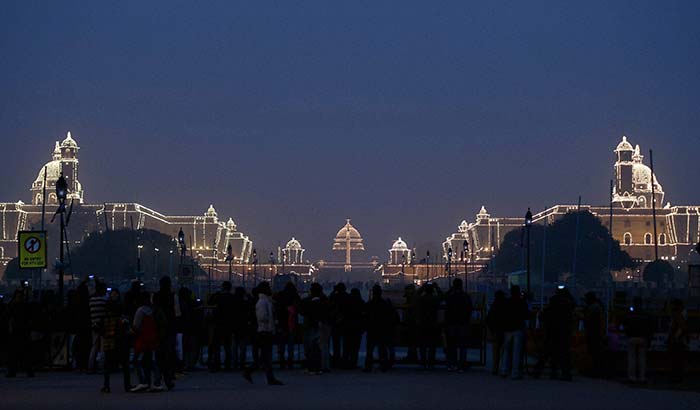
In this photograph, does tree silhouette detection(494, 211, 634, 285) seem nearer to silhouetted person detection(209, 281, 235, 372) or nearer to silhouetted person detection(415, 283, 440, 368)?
silhouetted person detection(415, 283, 440, 368)

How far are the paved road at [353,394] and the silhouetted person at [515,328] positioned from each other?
1.43 ft

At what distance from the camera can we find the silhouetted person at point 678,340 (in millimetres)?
28078

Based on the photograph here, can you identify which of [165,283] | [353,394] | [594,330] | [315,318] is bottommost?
[353,394]

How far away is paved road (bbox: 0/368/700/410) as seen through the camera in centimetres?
2241

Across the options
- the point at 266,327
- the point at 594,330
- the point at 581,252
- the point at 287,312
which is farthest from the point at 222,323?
the point at 581,252

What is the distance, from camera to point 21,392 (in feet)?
82.4

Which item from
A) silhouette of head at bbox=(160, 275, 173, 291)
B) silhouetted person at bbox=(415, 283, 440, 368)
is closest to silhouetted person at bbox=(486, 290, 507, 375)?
silhouetted person at bbox=(415, 283, 440, 368)

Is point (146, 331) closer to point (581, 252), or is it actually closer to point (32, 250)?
point (32, 250)

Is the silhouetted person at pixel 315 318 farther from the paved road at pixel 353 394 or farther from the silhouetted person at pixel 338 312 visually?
the paved road at pixel 353 394

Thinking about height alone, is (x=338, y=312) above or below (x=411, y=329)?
above

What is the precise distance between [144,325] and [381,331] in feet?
25.5

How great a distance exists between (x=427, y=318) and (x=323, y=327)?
2.49 meters

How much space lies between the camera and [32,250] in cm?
3500

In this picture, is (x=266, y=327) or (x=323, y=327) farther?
(x=323, y=327)
